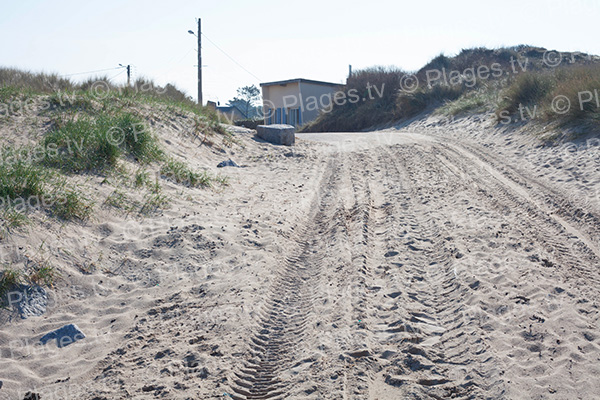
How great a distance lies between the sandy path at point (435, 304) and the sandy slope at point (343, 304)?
0.02m

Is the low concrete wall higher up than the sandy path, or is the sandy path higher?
the low concrete wall

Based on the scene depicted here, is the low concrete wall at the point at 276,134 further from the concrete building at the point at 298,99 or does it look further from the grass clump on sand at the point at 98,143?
the concrete building at the point at 298,99

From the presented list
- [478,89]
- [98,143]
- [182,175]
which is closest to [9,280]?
[98,143]

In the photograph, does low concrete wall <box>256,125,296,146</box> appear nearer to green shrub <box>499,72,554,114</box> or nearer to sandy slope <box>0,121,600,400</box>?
sandy slope <box>0,121,600,400</box>

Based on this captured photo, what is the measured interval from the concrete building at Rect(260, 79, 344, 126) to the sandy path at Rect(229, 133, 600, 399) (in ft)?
84.1

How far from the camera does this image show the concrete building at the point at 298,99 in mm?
31891

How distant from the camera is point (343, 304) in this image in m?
4.10

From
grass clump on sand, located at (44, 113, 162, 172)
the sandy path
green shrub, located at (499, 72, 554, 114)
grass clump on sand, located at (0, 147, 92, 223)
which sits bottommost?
the sandy path

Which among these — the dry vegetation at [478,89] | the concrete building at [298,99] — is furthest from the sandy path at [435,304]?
the concrete building at [298,99]

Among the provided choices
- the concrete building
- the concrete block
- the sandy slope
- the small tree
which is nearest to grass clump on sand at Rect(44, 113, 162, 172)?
the sandy slope

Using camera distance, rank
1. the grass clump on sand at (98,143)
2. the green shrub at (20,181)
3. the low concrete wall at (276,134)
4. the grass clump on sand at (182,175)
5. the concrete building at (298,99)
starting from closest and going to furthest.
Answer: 1. the green shrub at (20,181)
2. the grass clump on sand at (98,143)
3. the grass clump on sand at (182,175)
4. the low concrete wall at (276,134)
5. the concrete building at (298,99)

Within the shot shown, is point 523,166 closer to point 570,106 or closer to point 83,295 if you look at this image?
point 570,106

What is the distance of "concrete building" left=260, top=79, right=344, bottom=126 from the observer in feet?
105

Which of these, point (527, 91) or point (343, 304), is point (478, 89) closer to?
point (527, 91)
